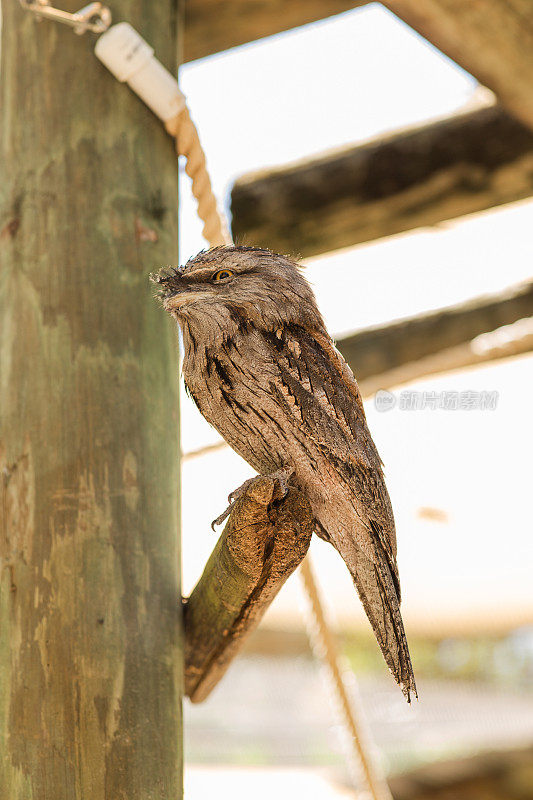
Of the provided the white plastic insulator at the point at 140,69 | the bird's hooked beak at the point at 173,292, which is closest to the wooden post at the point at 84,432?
the white plastic insulator at the point at 140,69

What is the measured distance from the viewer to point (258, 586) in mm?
1376

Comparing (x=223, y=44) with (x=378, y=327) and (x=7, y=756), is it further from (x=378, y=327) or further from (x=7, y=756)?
(x=7, y=756)

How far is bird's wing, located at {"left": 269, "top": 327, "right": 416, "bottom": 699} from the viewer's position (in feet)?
4.42

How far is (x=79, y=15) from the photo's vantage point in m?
1.68

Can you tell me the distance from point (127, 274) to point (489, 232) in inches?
71.7

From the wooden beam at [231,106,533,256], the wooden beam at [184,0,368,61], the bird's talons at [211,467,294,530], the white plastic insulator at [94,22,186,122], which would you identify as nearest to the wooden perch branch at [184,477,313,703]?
the bird's talons at [211,467,294,530]

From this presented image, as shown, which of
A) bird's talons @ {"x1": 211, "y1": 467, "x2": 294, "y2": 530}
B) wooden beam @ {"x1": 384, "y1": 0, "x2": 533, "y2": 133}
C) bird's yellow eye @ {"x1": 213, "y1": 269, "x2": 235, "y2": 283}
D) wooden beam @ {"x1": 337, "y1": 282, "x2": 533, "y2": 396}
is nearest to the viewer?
bird's talons @ {"x1": 211, "y1": 467, "x2": 294, "y2": 530}

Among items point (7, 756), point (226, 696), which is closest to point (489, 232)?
point (7, 756)

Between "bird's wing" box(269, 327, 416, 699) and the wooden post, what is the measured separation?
341mm

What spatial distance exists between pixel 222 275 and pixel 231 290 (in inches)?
1.4

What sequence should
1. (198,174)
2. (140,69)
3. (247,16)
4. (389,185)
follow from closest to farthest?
1. (140,69)
2. (198,174)
3. (247,16)
4. (389,185)

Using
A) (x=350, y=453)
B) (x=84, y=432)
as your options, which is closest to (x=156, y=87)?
(x=84, y=432)

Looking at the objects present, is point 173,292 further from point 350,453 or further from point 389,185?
point 389,185

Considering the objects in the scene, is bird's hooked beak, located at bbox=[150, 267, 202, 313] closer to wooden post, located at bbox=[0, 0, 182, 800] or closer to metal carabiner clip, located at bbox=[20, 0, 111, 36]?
wooden post, located at bbox=[0, 0, 182, 800]
